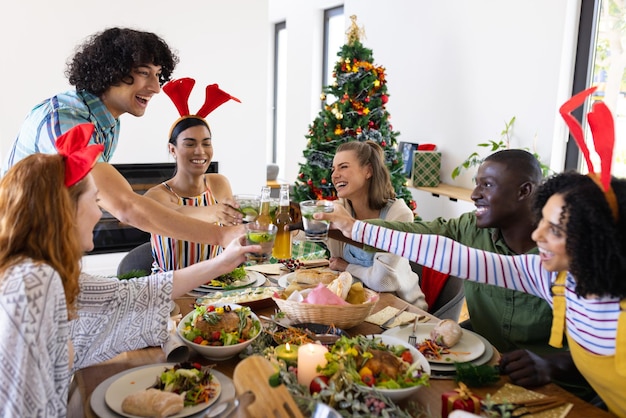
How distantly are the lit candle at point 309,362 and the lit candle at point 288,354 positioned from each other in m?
0.09

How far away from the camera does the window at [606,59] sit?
4035 mm

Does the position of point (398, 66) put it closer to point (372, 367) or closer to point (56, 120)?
point (56, 120)

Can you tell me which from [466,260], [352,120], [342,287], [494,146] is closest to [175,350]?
[342,287]

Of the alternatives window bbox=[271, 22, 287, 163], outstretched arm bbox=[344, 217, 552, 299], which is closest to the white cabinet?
outstretched arm bbox=[344, 217, 552, 299]

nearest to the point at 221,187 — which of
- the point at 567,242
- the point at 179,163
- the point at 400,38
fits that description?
the point at 179,163

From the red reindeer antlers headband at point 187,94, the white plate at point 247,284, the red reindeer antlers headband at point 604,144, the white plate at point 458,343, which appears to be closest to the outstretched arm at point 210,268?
the white plate at point 247,284

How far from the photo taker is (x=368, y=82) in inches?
183

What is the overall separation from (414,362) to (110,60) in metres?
1.64

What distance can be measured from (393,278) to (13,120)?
128 inches

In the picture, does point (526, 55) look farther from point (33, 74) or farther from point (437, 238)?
point (33, 74)

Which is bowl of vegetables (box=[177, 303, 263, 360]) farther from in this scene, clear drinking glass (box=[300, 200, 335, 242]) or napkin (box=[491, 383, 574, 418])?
napkin (box=[491, 383, 574, 418])

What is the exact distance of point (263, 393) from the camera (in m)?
1.14

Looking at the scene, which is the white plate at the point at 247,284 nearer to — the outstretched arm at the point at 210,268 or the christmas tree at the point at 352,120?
the outstretched arm at the point at 210,268

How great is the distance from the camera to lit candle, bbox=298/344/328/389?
1289 mm
